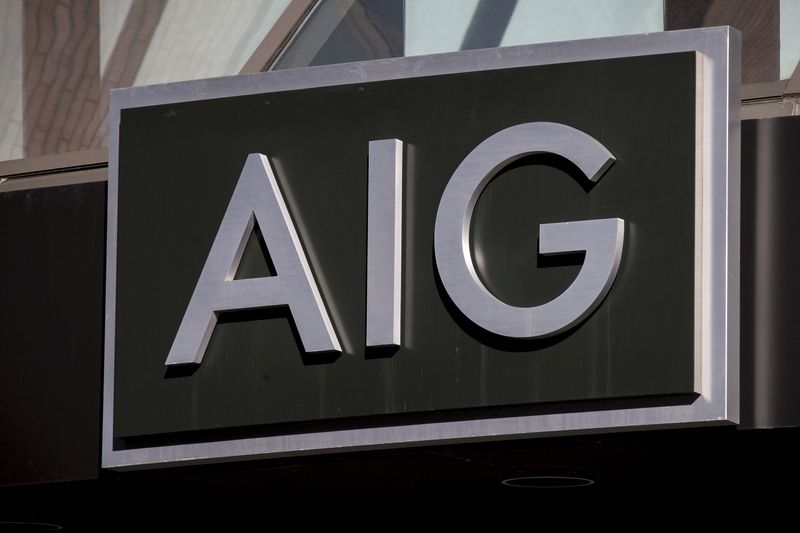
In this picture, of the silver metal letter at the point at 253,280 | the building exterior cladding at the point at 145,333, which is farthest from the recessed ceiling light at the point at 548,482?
Answer: the silver metal letter at the point at 253,280

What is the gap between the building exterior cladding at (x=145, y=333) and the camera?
8.27 metres

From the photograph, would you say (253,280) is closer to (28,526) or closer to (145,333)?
(145,333)

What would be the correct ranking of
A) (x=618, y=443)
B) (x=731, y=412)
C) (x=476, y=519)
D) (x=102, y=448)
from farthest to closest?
(x=476, y=519)
(x=102, y=448)
(x=618, y=443)
(x=731, y=412)

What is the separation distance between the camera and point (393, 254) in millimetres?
8656

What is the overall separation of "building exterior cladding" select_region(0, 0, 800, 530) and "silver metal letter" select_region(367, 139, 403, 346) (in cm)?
64

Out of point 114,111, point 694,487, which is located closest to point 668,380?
point 694,487

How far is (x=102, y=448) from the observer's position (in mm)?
9219

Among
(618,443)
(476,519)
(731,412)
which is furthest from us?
(476,519)

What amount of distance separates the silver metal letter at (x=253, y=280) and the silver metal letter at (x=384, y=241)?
0.26 meters

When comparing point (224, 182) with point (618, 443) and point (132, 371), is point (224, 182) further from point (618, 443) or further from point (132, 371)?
point (618, 443)

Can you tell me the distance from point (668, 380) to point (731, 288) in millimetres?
524

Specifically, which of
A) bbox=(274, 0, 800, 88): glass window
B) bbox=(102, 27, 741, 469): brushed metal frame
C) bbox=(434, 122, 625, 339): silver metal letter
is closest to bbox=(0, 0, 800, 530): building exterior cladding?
bbox=(274, 0, 800, 88): glass window

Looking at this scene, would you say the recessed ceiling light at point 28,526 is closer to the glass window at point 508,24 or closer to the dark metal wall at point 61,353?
the dark metal wall at point 61,353

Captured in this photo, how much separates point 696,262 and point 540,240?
76 centimetres
